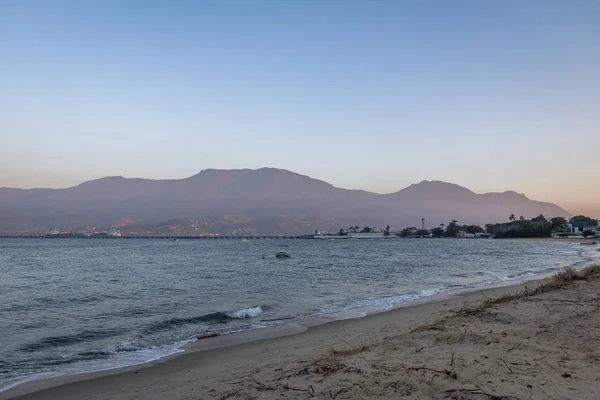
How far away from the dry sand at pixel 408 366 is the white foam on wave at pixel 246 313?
4.23 metres

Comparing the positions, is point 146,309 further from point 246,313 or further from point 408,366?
point 408,366

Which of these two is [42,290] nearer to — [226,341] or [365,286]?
[226,341]

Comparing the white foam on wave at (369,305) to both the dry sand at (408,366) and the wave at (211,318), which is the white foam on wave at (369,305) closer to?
the wave at (211,318)

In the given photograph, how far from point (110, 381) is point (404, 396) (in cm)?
Answer: 673

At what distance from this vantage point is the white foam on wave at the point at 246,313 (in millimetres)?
17312

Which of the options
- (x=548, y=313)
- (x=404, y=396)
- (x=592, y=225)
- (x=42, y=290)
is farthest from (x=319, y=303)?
(x=592, y=225)

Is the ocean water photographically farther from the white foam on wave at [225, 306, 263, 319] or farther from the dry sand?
the dry sand

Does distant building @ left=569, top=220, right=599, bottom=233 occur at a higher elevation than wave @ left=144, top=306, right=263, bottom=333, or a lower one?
higher

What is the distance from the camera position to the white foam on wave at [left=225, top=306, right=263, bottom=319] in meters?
17.3

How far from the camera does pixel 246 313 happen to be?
57.9 feet

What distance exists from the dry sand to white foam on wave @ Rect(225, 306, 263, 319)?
4.23 metres

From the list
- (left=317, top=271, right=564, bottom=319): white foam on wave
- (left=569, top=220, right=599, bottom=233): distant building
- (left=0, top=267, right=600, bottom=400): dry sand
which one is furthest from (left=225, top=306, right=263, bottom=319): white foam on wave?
(left=569, top=220, right=599, bottom=233): distant building

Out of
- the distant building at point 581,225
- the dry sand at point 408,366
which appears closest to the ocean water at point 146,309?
the dry sand at point 408,366

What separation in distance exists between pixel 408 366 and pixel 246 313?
1182 centimetres
